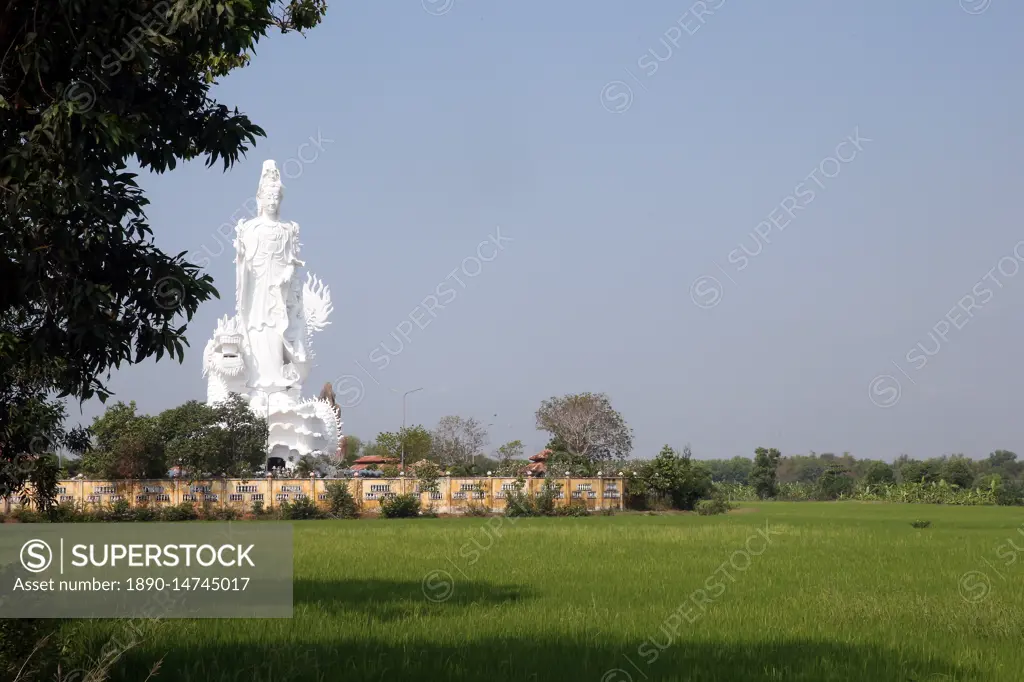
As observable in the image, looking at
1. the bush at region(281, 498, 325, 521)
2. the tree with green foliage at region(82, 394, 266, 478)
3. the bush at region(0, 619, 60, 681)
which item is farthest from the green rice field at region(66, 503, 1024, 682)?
the tree with green foliage at region(82, 394, 266, 478)

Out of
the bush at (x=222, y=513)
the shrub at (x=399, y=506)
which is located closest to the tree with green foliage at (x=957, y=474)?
the shrub at (x=399, y=506)

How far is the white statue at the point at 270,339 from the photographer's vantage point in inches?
2411

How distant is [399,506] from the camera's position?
46.9 meters

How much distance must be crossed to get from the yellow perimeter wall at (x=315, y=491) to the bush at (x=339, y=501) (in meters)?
0.28

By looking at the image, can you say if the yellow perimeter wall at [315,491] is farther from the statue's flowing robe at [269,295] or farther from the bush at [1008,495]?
Answer: the bush at [1008,495]

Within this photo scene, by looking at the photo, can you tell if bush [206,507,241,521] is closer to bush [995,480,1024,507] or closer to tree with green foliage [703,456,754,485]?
bush [995,480,1024,507]

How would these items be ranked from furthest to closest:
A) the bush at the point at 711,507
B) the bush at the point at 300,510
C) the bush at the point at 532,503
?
the bush at the point at 711,507 < the bush at the point at 532,503 < the bush at the point at 300,510

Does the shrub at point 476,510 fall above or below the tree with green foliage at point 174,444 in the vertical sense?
below

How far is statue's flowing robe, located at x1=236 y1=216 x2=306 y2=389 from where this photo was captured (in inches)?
2414

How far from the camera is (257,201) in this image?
202 feet

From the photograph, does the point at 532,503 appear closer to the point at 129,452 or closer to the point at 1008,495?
the point at 129,452

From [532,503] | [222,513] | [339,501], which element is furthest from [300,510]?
[532,503]

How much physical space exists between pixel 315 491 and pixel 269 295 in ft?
58.1

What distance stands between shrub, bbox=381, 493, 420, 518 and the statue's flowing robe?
56.4ft
